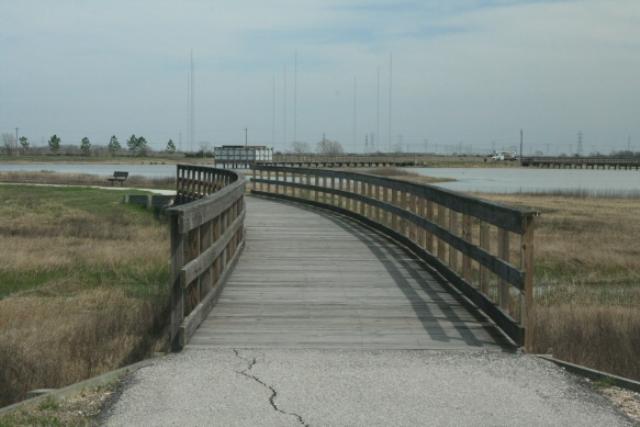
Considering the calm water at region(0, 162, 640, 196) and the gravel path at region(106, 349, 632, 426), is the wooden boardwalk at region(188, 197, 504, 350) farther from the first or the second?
the calm water at region(0, 162, 640, 196)

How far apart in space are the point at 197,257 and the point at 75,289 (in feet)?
29.9

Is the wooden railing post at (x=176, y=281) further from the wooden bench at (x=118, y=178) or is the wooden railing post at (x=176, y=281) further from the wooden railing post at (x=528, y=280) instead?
the wooden bench at (x=118, y=178)

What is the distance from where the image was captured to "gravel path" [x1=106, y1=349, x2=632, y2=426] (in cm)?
545

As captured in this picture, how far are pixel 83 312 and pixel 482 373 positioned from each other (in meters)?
8.31

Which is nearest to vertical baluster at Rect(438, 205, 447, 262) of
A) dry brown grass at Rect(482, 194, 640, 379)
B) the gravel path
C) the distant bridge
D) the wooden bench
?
dry brown grass at Rect(482, 194, 640, 379)

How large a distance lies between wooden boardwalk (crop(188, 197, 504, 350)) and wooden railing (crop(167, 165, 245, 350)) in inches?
7.8

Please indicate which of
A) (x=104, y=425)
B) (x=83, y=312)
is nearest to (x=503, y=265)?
(x=104, y=425)

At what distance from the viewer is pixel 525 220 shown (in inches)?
286

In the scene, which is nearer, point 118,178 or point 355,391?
point 355,391

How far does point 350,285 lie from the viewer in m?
10.6

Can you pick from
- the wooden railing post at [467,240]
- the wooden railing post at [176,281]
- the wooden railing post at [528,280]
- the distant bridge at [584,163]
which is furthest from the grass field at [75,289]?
the distant bridge at [584,163]

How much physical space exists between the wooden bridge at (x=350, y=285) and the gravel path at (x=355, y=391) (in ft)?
1.76

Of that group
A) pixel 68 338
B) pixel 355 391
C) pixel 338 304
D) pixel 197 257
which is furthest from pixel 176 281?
pixel 68 338

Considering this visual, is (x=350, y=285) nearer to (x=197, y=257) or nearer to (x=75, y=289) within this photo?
(x=197, y=257)
